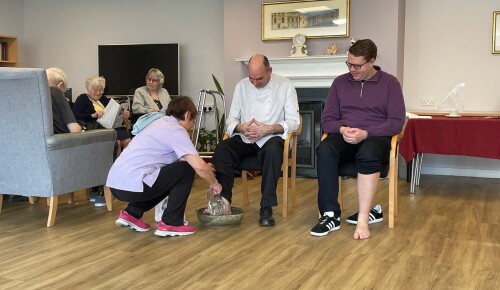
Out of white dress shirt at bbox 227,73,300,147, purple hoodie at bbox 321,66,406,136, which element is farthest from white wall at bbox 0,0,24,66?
purple hoodie at bbox 321,66,406,136

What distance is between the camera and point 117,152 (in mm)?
4953

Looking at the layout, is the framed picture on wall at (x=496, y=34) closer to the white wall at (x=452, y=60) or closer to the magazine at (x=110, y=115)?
the white wall at (x=452, y=60)

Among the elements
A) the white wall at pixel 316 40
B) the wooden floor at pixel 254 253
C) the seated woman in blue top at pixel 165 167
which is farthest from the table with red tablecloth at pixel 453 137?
the seated woman in blue top at pixel 165 167

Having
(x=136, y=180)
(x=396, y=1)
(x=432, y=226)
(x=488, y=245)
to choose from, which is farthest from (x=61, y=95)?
(x=396, y=1)

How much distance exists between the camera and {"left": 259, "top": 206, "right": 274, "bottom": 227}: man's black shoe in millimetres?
3674

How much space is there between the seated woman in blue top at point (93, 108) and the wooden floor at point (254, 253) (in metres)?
0.84

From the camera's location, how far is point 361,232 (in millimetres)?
3369

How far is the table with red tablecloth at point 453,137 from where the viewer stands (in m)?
4.65

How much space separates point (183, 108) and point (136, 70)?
155 inches

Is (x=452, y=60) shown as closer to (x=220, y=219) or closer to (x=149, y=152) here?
(x=220, y=219)

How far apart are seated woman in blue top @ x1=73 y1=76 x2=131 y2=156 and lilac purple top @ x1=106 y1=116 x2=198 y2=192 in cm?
157

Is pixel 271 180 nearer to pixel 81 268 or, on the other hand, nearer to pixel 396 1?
pixel 81 268

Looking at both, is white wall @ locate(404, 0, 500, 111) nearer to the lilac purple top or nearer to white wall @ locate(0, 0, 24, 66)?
the lilac purple top

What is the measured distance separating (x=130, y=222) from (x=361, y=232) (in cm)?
138
